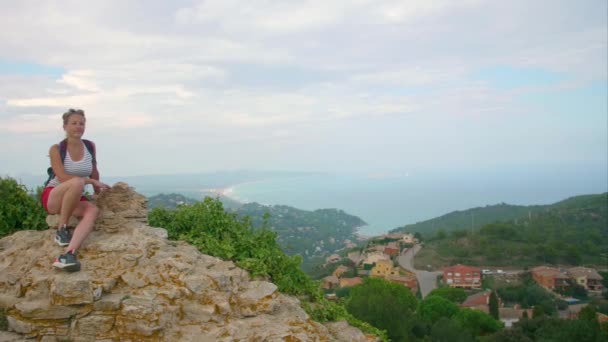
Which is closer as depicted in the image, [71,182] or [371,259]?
[71,182]

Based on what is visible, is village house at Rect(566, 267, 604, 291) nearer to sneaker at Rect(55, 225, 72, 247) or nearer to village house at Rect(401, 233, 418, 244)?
village house at Rect(401, 233, 418, 244)

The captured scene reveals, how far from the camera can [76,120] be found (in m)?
5.39

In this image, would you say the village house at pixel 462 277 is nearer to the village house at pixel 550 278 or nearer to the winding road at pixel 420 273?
the winding road at pixel 420 273

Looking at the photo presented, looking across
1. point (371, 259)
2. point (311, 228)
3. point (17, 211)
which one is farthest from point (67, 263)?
point (311, 228)

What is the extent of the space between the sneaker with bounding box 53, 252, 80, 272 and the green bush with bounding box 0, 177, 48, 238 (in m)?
1.87

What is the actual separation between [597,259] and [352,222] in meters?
55.0

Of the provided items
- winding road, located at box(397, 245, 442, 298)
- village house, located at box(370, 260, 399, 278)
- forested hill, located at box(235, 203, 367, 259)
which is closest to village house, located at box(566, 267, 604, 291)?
winding road, located at box(397, 245, 442, 298)

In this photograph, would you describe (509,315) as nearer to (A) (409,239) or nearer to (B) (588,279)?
(B) (588,279)

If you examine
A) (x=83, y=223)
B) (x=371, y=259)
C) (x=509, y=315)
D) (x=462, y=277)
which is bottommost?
(x=462, y=277)

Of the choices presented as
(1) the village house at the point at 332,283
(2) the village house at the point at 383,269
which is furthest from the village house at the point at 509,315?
(2) the village house at the point at 383,269

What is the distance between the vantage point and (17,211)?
650 centimetres

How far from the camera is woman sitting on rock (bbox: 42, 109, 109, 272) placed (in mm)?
5258

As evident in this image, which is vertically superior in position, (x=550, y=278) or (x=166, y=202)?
(x=166, y=202)

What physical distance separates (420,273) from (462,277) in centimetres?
627
